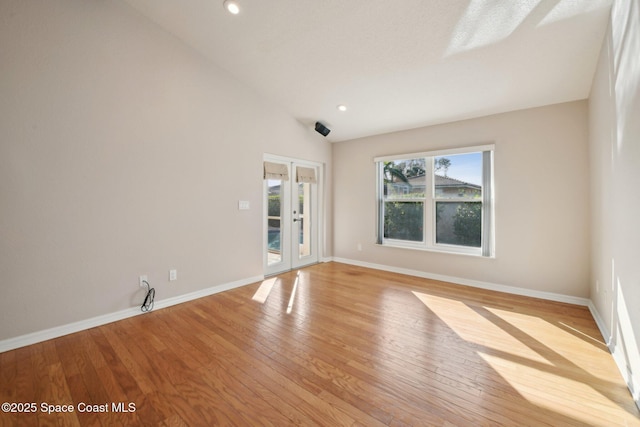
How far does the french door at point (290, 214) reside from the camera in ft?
14.8

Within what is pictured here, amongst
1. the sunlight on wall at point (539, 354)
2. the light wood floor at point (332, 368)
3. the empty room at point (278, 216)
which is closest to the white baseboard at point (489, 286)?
the empty room at point (278, 216)

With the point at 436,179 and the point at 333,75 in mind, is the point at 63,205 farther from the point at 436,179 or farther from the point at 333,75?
the point at 436,179

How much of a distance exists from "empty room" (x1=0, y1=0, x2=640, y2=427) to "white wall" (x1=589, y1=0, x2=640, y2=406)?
3 centimetres

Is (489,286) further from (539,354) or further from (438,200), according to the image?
(539,354)

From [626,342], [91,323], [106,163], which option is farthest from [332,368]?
[106,163]

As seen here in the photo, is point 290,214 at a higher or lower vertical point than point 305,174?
lower

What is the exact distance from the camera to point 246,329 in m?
2.64

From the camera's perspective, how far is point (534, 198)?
3523mm

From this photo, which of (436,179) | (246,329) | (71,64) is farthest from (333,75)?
(246,329)

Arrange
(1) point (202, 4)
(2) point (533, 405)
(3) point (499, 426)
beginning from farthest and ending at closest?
1. (1) point (202, 4)
2. (2) point (533, 405)
3. (3) point (499, 426)

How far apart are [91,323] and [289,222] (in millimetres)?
2933

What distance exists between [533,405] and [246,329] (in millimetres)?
2281

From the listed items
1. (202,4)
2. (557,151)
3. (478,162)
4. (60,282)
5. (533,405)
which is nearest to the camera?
(533,405)

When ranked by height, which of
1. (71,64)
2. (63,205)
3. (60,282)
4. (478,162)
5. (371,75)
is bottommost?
(60,282)
